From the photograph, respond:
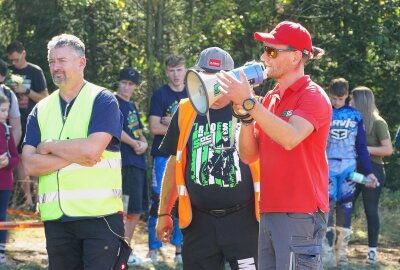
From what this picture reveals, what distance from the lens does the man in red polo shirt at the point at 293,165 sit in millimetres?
5012

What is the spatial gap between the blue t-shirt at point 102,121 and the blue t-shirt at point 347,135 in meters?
4.13

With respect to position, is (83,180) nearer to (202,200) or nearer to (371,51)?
(202,200)

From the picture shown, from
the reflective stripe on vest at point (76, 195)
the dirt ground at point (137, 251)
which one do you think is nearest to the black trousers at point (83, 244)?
the reflective stripe on vest at point (76, 195)

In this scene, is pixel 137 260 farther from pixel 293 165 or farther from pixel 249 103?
pixel 249 103

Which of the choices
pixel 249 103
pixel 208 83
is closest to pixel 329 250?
→ pixel 208 83

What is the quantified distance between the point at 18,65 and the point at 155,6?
197 cm

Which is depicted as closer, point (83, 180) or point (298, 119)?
point (298, 119)

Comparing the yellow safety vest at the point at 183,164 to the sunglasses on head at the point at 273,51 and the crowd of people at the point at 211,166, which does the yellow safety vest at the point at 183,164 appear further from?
the sunglasses on head at the point at 273,51

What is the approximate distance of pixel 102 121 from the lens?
233 inches

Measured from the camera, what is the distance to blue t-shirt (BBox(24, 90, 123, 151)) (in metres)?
Result: 5.93

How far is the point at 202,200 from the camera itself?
6.04 m

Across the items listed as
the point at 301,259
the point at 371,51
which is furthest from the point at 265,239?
the point at 371,51

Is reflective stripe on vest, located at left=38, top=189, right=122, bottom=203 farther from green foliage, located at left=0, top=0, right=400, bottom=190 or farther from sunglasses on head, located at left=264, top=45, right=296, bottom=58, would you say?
green foliage, located at left=0, top=0, right=400, bottom=190

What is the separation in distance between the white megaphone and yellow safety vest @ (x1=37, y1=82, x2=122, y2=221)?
101 cm
